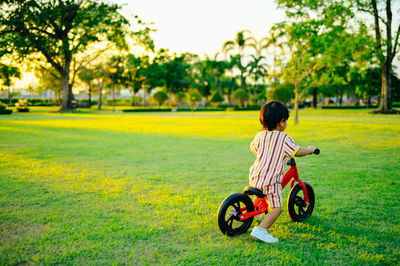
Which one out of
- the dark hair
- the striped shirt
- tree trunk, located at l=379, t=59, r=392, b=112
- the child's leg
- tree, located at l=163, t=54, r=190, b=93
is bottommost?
the child's leg

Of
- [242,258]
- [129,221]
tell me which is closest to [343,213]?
[242,258]

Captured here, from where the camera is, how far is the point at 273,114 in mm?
3094

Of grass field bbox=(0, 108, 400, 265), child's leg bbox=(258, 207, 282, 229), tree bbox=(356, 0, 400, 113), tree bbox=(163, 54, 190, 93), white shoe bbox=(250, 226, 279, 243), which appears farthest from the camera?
tree bbox=(163, 54, 190, 93)

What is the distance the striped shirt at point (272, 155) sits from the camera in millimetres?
3062

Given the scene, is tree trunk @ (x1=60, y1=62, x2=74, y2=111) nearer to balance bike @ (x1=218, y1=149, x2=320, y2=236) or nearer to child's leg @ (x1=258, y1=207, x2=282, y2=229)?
balance bike @ (x1=218, y1=149, x2=320, y2=236)

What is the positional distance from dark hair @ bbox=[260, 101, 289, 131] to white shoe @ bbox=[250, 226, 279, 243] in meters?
1.04

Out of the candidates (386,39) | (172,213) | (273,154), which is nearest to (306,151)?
(273,154)

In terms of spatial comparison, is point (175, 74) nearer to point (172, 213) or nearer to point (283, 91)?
point (283, 91)

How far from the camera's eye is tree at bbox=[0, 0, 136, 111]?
90.2 feet

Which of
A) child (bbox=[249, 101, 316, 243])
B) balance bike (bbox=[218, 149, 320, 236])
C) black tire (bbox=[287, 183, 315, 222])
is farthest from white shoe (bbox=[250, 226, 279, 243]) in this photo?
black tire (bbox=[287, 183, 315, 222])

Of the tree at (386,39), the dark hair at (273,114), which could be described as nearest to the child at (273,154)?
the dark hair at (273,114)

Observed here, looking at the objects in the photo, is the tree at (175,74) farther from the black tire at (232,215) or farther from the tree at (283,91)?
the black tire at (232,215)

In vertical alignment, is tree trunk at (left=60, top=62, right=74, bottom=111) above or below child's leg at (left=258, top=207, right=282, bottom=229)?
above

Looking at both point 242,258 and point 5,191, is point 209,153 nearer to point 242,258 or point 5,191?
point 5,191
